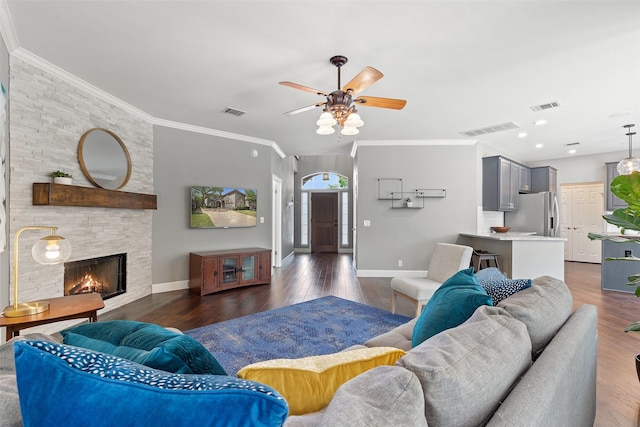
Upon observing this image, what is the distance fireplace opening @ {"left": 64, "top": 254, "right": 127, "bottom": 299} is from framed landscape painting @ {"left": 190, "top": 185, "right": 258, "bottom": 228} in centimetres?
122

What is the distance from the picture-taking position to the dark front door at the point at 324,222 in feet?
33.5

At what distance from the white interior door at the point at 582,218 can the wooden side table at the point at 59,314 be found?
9.44 m

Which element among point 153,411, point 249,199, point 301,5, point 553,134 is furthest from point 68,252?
point 553,134

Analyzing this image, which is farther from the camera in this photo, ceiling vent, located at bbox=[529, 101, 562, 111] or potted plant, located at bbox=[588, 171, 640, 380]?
ceiling vent, located at bbox=[529, 101, 562, 111]

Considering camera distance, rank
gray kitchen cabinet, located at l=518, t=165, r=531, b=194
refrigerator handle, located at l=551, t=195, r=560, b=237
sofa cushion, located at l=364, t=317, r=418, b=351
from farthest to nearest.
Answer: gray kitchen cabinet, located at l=518, t=165, r=531, b=194 < refrigerator handle, located at l=551, t=195, r=560, b=237 < sofa cushion, located at l=364, t=317, r=418, b=351

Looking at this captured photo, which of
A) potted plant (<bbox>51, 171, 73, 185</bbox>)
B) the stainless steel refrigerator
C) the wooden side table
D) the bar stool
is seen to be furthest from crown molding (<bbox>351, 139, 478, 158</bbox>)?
the wooden side table

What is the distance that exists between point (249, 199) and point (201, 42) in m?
3.27

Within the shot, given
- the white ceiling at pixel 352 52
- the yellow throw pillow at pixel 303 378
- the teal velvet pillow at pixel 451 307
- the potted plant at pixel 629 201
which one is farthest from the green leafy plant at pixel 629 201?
the yellow throw pillow at pixel 303 378

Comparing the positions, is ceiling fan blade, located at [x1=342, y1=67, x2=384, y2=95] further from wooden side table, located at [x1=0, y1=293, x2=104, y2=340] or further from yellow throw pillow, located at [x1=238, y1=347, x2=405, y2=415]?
wooden side table, located at [x1=0, y1=293, x2=104, y2=340]

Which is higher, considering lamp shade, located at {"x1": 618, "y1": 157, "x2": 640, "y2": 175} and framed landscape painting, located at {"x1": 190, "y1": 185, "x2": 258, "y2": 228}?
lamp shade, located at {"x1": 618, "y1": 157, "x2": 640, "y2": 175}

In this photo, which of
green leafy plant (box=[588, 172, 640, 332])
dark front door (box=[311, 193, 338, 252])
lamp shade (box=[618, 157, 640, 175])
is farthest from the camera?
dark front door (box=[311, 193, 338, 252])

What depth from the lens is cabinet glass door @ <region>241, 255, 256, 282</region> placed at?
496cm

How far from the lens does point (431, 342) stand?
938mm

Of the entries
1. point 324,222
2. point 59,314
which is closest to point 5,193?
point 59,314
